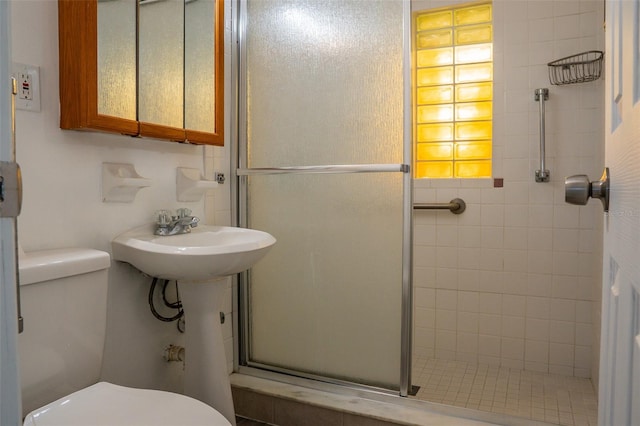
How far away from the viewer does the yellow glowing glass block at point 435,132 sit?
280cm

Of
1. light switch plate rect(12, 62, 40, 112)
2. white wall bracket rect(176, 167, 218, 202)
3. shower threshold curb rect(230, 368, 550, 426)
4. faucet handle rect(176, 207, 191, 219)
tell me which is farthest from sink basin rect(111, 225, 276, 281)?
shower threshold curb rect(230, 368, 550, 426)

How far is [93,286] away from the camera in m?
1.34

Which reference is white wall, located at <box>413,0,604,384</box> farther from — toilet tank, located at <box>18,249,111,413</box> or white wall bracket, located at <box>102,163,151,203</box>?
toilet tank, located at <box>18,249,111,413</box>

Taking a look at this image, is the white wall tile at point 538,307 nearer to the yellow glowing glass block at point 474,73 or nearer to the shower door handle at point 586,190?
the yellow glowing glass block at point 474,73

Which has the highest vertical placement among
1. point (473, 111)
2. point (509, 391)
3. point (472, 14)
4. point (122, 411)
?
point (472, 14)

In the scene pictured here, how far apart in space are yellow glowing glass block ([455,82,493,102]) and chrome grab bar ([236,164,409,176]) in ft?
3.81

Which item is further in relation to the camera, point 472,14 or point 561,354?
point 472,14

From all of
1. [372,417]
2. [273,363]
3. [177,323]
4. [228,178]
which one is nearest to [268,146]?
[228,178]

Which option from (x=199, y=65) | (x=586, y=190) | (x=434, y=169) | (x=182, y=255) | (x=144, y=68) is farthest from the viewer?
(x=434, y=169)

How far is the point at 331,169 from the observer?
1955mm

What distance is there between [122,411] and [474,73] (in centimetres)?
246

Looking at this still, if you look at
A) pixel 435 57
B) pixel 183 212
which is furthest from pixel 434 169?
pixel 183 212

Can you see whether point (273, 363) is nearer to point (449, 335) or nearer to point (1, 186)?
point (449, 335)

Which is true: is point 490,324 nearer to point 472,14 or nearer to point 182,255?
point 472,14
